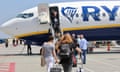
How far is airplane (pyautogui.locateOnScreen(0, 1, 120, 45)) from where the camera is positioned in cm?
3831

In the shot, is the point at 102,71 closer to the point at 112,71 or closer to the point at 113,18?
the point at 112,71

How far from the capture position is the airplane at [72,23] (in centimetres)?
3831

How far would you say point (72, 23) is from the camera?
38.4m

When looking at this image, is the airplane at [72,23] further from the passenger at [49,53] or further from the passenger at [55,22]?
the passenger at [49,53]

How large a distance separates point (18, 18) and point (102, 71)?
1924 centimetres

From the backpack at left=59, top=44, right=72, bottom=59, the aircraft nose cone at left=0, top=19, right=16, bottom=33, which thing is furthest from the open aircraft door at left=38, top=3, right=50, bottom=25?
the backpack at left=59, top=44, right=72, bottom=59

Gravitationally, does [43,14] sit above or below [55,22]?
above

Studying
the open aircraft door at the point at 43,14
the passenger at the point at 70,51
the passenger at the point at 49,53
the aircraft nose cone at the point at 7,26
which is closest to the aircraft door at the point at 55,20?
the open aircraft door at the point at 43,14

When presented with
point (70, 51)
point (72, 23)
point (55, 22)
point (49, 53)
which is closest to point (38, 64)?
point (49, 53)

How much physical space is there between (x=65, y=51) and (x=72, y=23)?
77.2 feet

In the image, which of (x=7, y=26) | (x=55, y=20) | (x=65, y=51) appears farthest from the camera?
(x=55, y=20)

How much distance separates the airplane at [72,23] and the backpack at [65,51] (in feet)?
75.4

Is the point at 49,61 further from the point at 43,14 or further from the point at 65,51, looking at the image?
the point at 43,14

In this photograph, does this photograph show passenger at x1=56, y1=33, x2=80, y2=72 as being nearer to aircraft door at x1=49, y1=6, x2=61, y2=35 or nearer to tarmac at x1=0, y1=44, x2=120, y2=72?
tarmac at x1=0, y1=44, x2=120, y2=72
